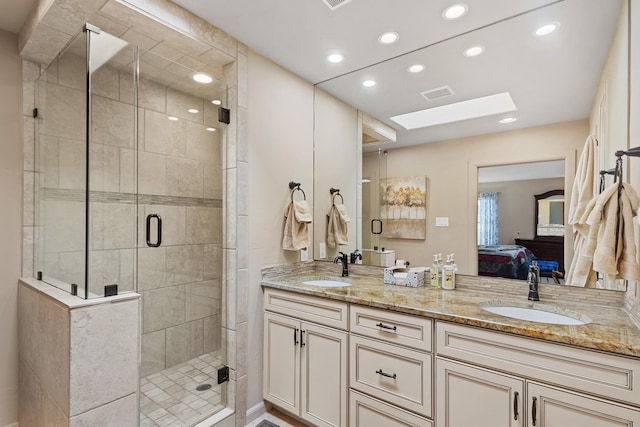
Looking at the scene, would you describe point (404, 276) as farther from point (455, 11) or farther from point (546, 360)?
point (455, 11)

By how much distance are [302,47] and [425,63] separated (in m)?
0.90

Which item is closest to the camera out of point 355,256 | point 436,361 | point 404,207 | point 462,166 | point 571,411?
point 571,411

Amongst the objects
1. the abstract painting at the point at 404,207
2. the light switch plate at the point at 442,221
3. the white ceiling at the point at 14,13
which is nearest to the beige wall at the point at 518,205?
the light switch plate at the point at 442,221

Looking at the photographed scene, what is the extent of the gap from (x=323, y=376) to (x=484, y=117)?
2005mm

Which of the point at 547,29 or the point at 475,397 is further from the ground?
the point at 547,29

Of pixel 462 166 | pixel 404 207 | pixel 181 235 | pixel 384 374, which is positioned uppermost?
pixel 462 166

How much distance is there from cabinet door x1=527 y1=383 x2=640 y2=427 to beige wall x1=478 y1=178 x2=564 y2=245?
0.90 metres

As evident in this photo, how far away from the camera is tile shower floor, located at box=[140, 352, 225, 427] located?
1927 millimetres

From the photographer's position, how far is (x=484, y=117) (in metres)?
2.09

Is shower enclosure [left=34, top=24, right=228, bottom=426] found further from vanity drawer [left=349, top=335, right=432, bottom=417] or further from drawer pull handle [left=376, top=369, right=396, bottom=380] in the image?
drawer pull handle [left=376, top=369, right=396, bottom=380]

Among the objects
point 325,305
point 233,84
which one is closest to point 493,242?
point 325,305

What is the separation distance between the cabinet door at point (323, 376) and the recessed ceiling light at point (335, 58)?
1.95 m

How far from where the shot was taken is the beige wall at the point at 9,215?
6.75ft

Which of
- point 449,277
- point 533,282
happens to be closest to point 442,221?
point 449,277
